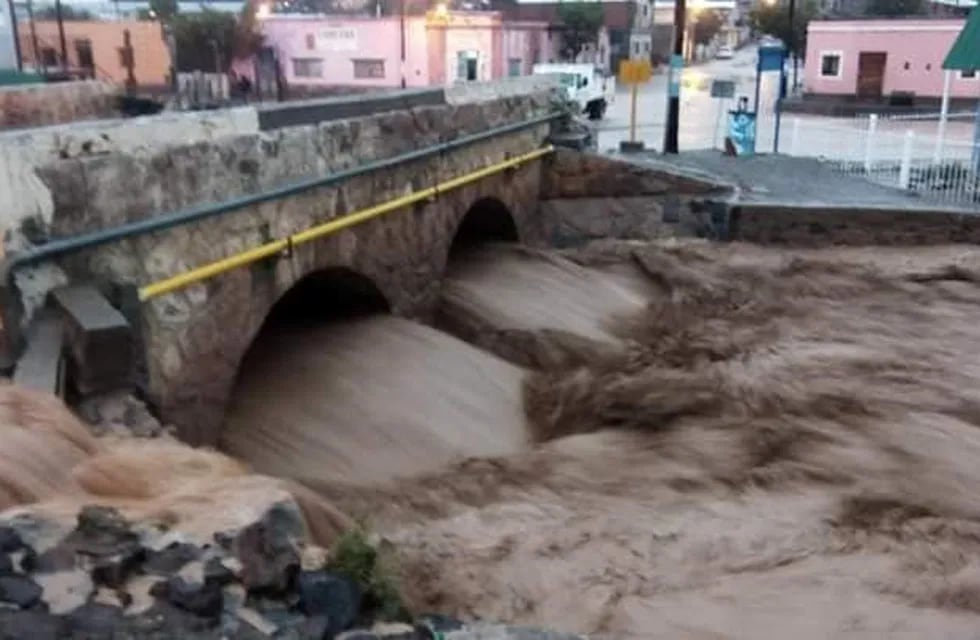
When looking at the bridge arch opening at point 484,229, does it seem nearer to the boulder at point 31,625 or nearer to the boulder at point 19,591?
the boulder at point 19,591

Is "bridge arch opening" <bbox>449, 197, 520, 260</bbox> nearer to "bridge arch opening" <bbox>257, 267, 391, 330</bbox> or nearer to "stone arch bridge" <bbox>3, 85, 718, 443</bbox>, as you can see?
"stone arch bridge" <bbox>3, 85, 718, 443</bbox>

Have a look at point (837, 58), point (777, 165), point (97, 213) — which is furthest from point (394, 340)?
point (837, 58)

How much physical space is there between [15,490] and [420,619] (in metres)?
1.45

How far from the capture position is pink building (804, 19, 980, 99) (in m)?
33.2

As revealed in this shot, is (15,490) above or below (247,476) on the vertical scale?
above

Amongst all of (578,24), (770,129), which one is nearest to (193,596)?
(770,129)

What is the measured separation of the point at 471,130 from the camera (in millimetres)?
9648

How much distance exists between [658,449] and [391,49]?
33.3 meters

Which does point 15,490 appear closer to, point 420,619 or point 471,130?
point 420,619

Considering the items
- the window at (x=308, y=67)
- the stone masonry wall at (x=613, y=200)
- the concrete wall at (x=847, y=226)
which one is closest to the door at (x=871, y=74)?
the window at (x=308, y=67)

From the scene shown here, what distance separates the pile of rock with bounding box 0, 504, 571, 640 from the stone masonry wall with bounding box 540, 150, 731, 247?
9.25 metres

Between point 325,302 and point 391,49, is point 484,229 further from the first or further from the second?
point 391,49

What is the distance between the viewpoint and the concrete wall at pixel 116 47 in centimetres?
3791

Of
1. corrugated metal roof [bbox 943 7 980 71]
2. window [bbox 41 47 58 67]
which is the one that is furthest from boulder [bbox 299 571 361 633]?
window [bbox 41 47 58 67]
